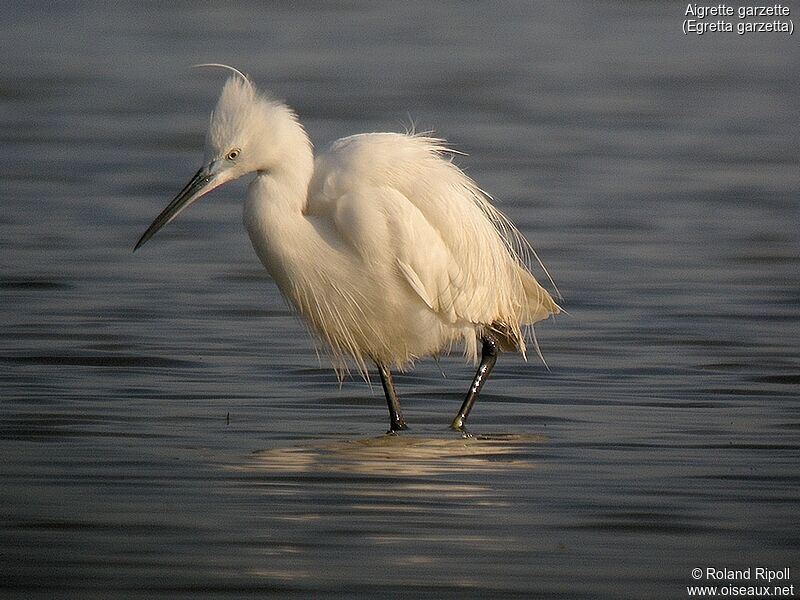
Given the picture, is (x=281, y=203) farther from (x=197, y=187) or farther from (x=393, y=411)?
(x=393, y=411)

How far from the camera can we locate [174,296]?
10273 mm

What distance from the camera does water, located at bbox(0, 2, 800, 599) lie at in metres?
5.70

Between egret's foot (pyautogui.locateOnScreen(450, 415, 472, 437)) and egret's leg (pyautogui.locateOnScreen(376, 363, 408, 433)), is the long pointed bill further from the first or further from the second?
egret's foot (pyautogui.locateOnScreen(450, 415, 472, 437))

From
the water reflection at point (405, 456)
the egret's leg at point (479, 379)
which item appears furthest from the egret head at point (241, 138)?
the egret's leg at point (479, 379)

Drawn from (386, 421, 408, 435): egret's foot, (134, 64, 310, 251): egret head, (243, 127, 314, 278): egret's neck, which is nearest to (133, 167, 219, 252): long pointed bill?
(134, 64, 310, 251): egret head

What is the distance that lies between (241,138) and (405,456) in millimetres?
1574

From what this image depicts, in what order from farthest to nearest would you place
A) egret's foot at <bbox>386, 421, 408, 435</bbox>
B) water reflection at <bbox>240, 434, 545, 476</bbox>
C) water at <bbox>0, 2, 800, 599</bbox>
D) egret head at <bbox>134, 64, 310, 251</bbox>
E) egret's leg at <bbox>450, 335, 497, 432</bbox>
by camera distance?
1. egret's leg at <bbox>450, 335, 497, 432</bbox>
2. egret's foot at <bbox>386, 421, 408, 435</bbox>
3. egret head at <bbox>134, 64, 310, 251</bbox>
4. water reflection at <bbox>240, 434, 545, 476</bbox>
5. water at <bbox>0, 2, 800, 599</bbox>

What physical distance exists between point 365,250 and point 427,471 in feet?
4.45

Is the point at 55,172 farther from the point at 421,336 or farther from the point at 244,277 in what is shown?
the point at 421,336

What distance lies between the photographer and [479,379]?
8094 mm

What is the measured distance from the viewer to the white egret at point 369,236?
7.56 meters

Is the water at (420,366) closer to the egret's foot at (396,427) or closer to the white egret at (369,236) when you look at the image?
the egret's foot at (396,427)

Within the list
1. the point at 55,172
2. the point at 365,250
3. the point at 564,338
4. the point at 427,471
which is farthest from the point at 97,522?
the point at 55,172

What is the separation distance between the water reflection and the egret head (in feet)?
4.13
